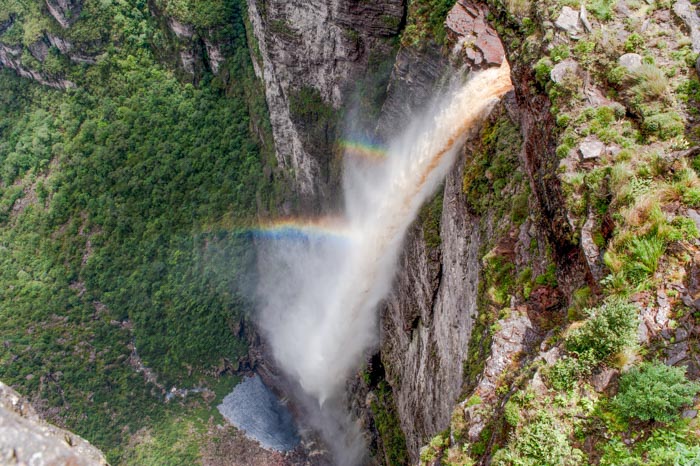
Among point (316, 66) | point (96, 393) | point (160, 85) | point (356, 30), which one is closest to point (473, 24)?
point (356, 30)

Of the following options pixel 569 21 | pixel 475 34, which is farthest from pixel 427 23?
pixel 569 21

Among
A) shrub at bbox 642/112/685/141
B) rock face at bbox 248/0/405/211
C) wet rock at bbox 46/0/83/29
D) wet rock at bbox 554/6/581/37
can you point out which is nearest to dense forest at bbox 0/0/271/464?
wet rock at bbox 46/0/83/29

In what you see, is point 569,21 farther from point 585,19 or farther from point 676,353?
point 676,353

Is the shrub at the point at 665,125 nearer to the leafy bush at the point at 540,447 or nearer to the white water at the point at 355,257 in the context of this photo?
the white water at the point at 355,257

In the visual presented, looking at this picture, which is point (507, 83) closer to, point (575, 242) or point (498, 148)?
point (498, 148)

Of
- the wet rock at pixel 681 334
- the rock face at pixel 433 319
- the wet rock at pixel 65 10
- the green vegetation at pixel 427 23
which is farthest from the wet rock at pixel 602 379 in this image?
the wet rock at pixel 65 10

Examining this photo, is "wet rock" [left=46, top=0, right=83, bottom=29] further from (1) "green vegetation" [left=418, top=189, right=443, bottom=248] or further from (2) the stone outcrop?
(1) "green vegetation" [left=418, top=189, right=443, bottom=248]
